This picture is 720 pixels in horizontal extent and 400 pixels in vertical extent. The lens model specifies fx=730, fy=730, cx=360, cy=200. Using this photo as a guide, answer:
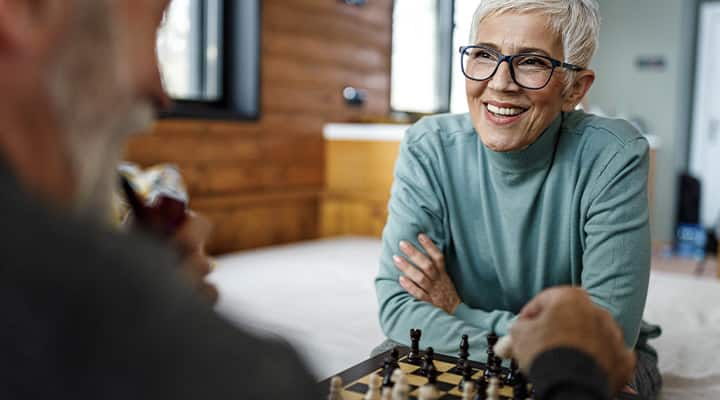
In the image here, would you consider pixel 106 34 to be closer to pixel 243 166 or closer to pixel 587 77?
pixel 587 77

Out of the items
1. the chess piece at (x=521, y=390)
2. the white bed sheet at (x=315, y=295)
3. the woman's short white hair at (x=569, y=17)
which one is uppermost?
the woman's short white hair at (x=569, y=17)

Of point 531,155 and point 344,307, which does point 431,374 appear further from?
point 344,307

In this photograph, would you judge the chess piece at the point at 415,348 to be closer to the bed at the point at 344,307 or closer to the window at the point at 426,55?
the bed at the point at 344,307

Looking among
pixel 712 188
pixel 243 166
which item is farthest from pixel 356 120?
pixel 712 188

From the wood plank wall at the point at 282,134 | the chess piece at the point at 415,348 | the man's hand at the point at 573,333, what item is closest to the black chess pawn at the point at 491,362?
the chess piece at the point at 415,348

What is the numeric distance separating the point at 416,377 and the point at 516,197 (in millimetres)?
514

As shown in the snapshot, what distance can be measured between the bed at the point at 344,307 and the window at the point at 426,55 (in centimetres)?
217

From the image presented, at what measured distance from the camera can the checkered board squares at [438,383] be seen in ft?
3.63

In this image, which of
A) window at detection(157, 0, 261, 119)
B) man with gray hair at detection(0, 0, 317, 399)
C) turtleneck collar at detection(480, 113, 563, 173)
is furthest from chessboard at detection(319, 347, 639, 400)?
window at detection(157, 0, 261, 119)

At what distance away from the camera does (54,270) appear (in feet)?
1.53

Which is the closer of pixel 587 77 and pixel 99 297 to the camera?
pixel 99 297

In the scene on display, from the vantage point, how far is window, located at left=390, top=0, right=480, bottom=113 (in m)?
5.29

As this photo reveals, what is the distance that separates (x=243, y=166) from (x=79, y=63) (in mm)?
3457

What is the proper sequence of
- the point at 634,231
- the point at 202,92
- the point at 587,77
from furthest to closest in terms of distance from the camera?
the point at 202,92
the point at 587,77
the point at 634,231
